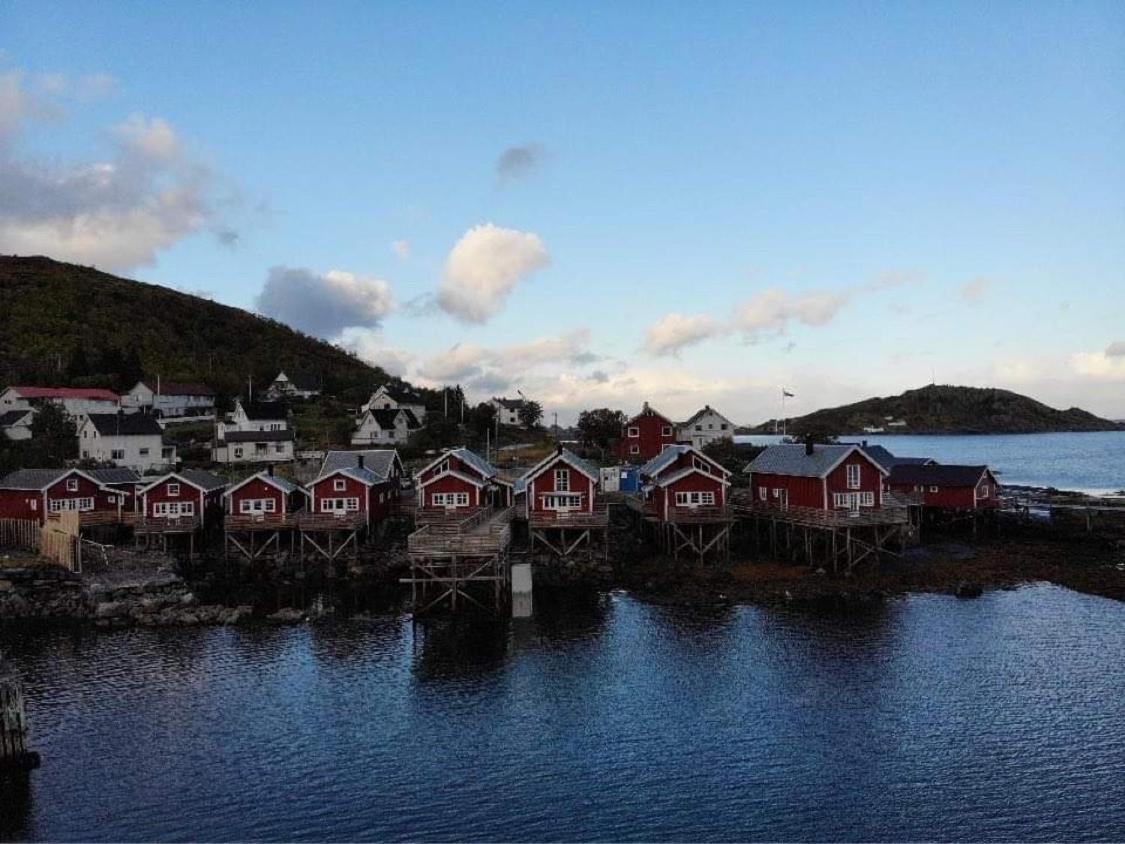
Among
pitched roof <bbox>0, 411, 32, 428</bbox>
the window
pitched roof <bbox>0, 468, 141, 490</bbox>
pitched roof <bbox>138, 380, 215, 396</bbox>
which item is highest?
pitched roof <bbox>138, 380, 215, 396</bbox>

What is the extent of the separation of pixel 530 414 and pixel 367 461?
57.1m

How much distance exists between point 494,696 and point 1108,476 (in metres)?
119

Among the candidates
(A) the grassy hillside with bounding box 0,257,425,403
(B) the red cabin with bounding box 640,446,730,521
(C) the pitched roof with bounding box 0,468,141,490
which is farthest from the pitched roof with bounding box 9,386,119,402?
(B) the red cabin with bounding box 640,446,730,521

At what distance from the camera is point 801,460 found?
54.0 m

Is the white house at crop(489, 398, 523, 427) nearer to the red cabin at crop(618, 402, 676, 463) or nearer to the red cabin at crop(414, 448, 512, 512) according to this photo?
the red cabin at crop(618, 402, 676, 463)

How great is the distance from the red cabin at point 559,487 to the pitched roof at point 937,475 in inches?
1109

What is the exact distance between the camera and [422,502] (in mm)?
54875

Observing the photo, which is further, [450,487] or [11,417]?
[11,417]

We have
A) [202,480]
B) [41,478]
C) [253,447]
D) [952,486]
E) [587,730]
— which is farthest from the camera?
[253,447]

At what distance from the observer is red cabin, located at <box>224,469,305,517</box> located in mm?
55625

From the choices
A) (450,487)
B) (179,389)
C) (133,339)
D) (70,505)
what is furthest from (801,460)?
(133,339)

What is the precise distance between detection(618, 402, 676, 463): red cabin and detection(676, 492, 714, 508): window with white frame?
3280 cm

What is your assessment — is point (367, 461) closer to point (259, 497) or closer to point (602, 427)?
point (259, 497)

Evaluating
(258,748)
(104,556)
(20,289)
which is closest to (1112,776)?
(258,748)
